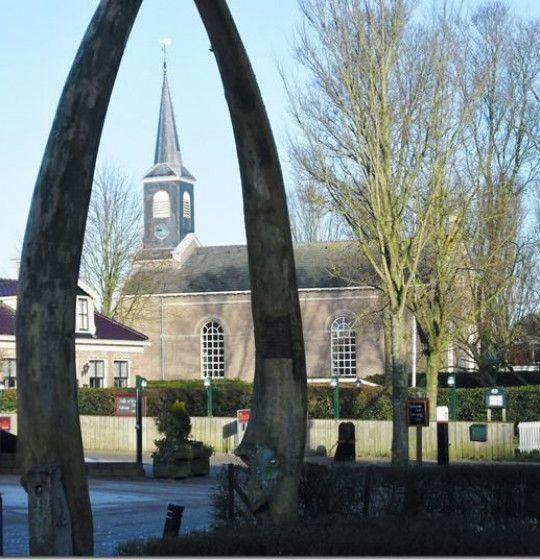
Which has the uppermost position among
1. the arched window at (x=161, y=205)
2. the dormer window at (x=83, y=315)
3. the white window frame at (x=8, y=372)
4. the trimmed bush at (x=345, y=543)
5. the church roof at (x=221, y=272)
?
the arched window at (x=161, y=205)

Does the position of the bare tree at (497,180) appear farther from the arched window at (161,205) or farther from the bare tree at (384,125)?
the arched window at (161,205)

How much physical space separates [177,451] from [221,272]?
153 ft

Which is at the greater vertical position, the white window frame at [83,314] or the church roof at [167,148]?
the church roof at [167,148]

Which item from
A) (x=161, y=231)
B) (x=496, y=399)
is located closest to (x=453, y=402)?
(x=496, y=399)

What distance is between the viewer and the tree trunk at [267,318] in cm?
1084

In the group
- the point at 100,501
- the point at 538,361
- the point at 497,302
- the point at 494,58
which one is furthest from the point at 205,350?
the point at 100,501

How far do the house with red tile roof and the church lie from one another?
1337cm

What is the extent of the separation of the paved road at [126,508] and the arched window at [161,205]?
63.4 metres

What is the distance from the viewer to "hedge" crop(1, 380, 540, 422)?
3878cm

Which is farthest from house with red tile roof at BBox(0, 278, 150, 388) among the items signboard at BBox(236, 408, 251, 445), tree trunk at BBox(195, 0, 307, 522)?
tree trunk at BBox(195, 0, 307, 522)

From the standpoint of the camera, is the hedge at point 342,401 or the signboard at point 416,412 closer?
the signboard at point 416,412

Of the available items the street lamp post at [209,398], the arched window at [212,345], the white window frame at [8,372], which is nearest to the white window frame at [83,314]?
the white window frame at [8,372]

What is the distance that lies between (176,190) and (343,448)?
70238mm

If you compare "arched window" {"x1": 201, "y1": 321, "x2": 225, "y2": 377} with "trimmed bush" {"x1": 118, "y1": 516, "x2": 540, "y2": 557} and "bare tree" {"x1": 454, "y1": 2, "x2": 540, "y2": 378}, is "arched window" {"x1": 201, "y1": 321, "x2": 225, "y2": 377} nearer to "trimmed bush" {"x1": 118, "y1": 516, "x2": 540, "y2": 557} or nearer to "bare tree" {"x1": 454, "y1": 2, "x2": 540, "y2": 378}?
"bare tree" {"x1": 454, "y1": 2, "x2": 540, "y2": 378}
